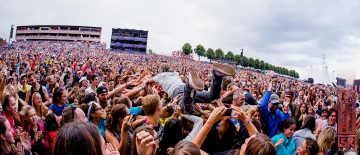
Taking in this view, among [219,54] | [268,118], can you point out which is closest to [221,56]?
[219,54]

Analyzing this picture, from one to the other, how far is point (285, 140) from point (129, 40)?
257ft

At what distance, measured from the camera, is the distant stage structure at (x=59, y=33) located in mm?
109000

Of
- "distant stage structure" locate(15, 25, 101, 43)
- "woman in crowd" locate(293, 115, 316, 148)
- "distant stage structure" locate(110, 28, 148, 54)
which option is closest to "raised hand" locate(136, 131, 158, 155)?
"woman in crowd" locate(293, 115, 316, 148)

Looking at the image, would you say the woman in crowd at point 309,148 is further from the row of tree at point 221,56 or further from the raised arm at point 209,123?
the row of tree at point 221,56

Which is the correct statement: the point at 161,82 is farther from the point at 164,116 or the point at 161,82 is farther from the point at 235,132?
the point at 235,132

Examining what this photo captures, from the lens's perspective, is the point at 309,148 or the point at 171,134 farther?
the point at 309,148

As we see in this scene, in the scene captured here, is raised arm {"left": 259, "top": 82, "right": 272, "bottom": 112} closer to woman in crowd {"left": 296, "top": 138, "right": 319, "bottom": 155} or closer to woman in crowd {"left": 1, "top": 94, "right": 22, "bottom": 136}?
woman in crowd {"left": 296, "top": 138, "right": 319, "bottom": 155}

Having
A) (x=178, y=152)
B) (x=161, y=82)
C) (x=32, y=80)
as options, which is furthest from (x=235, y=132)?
(x=32, y=80)

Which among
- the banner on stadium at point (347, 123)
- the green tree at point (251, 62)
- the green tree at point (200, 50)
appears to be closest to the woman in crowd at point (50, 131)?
the banner on stadium at point (347, 123)

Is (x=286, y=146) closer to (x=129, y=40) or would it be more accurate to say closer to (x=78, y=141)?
(x=78, y=141)

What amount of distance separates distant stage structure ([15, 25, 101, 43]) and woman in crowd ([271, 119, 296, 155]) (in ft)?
355

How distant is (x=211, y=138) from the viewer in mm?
3062

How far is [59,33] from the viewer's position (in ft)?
378

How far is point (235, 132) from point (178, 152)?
1150 millimetres
